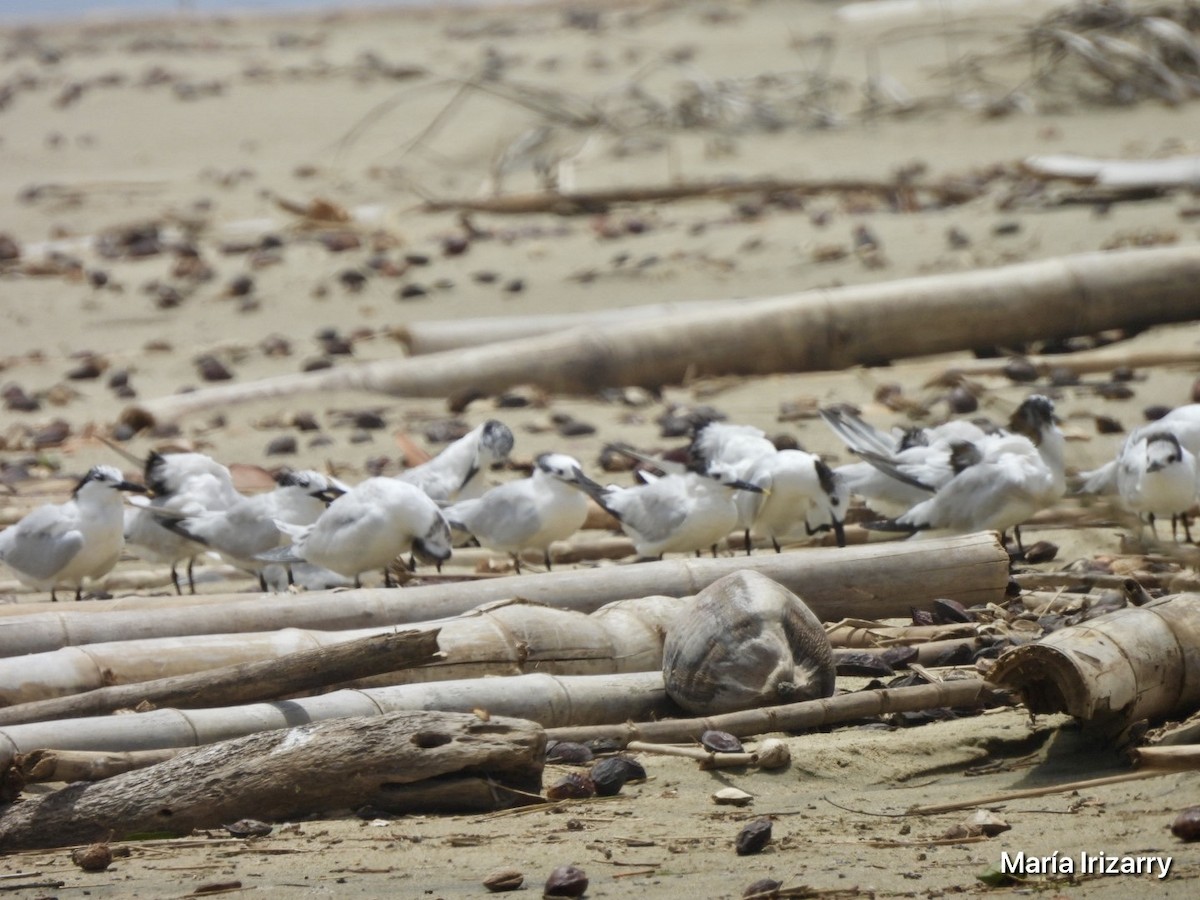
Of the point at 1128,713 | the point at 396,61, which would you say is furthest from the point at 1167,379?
the point at 396,61

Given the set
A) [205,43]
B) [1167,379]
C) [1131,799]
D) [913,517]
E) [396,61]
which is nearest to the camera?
[1131,799]

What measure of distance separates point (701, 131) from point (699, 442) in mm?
9862

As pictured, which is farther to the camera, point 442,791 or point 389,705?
point 389,705

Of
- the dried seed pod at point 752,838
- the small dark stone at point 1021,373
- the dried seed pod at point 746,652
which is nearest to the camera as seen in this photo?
the dried seed pod at point 752,838

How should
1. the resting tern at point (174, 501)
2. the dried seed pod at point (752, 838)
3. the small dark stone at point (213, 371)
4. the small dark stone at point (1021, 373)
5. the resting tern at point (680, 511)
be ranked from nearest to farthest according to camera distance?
the dried seed pod at point (752, 838), the resting tern at point (680, 511), the resting tern at point (174, 501), the small dark stone at point (1021, 373), the small dark stone at point (213, 371)

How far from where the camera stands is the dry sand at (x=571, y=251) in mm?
3303

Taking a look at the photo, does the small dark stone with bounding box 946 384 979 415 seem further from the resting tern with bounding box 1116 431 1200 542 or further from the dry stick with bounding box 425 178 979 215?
the dry stick with bounding box 425 178 979 215

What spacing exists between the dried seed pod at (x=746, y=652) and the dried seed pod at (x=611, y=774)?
1.23 ft

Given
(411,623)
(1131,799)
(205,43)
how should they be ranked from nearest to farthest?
(1131,799)
(411,623)
(205,43)

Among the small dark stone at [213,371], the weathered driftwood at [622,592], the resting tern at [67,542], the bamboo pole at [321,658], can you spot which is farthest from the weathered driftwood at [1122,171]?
the bamboo pole at [321,658]

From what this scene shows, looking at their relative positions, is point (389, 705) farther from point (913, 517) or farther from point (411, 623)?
point (913, 517)

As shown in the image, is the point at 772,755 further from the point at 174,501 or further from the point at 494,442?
the point at 174,501

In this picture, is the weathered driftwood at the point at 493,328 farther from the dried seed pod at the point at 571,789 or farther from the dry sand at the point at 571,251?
the dried seed pod at the point at 571,789

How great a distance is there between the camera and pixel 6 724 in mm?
3729
